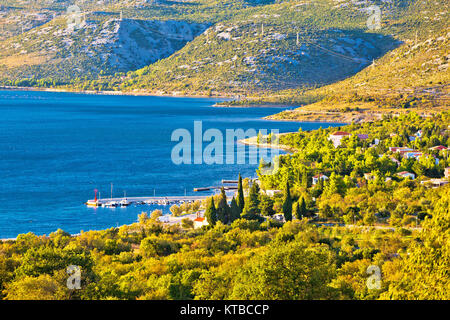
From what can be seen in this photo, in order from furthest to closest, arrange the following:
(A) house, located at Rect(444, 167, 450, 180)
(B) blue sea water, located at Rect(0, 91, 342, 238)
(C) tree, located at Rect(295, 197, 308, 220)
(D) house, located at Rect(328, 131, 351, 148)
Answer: (D) house, located at Rect(328, 131, 351, 148)
(A) house, located at Rect(444, 167, 450, 180)
(B) blue sea water, located at Rect(0, 91, 342, 238)
(C) tree, located at Rect(295, 197, 308, 220)

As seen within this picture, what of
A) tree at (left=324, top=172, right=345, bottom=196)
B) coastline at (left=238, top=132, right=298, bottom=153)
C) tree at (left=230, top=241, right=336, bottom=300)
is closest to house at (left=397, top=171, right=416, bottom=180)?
tree at (left=324, top=172, right=345, bottom=196)

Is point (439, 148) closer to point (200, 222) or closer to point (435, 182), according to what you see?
point (435, 182)

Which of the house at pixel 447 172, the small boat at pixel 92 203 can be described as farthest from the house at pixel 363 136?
the small boat at pixel 92 203

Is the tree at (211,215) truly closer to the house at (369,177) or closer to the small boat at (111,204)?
the small boat at (111,204)

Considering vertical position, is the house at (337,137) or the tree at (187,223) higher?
the house at (337,137)

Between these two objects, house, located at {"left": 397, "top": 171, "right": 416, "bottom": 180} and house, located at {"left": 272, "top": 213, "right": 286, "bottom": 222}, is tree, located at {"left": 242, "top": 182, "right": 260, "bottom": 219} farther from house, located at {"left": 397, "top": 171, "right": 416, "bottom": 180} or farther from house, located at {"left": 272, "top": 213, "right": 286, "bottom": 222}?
house, located at {"left": 397, "top": 171, "right": 416, "bottom": 180}

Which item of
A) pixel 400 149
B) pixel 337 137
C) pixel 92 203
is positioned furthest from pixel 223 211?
pixel 337 137
